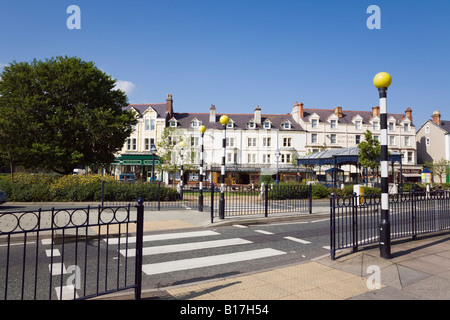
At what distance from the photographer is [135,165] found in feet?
151

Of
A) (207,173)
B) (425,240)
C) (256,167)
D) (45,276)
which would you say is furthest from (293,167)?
(45,276)

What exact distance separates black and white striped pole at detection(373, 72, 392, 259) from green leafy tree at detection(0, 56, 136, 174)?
22407 millimetres

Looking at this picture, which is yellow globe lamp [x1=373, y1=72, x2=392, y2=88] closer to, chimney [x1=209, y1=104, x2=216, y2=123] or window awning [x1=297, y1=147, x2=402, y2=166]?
window awning [x1=297, y1=147, x2=402, y2=166]

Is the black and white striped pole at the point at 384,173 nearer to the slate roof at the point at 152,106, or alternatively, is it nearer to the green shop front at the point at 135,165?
the green shop front at the point at 135,165

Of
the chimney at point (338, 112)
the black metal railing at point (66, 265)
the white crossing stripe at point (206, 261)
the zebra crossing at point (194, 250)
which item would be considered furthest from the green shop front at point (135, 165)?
the white crossing stripe at point (206, 261)

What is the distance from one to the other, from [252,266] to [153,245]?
297 cm

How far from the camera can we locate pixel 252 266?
5.98 m

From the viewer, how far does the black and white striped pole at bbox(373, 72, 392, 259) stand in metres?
6.00

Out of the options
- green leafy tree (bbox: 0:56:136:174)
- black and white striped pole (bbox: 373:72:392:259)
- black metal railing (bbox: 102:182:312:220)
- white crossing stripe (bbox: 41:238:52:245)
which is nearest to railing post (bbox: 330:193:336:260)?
black and white striped pole (bbox: 373:72:392:259)


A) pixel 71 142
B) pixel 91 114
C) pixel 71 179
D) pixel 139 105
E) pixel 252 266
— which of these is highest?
pixel 139 105

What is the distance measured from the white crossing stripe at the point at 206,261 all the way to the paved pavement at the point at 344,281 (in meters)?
1.10

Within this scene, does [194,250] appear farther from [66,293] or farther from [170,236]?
[66,293]

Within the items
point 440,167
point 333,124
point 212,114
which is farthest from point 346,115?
point 212,114
